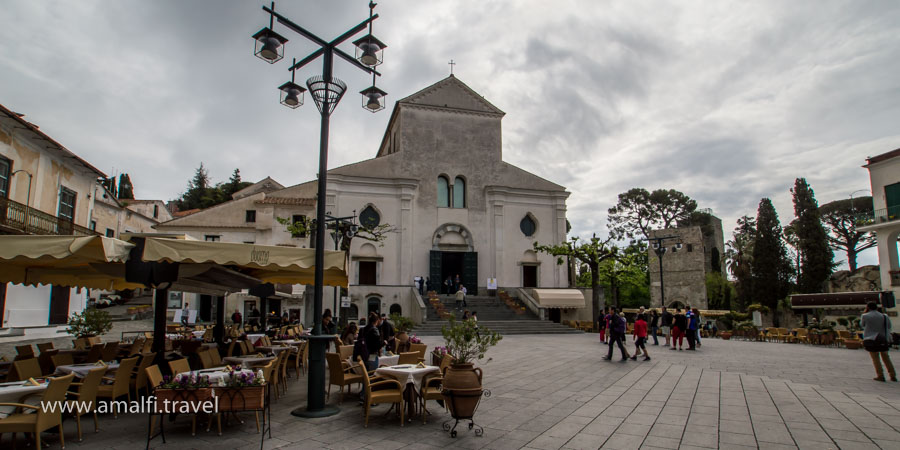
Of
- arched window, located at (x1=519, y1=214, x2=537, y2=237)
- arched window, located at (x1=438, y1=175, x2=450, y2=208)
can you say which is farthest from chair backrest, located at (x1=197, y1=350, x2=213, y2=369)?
arched window, located at (x1=519, y1=214, x2=537, y2=237)

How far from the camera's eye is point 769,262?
125 ft

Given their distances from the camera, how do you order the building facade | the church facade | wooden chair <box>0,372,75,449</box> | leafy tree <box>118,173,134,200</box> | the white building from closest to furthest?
wooden chair <box>0,372,75,449</box> < the white building < the church facade < the building facade < leafy tree <box>118,173,134,200</box>

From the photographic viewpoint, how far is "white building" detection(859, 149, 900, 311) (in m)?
25.7

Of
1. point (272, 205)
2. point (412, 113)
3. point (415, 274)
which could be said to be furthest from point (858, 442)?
point (272, 205)

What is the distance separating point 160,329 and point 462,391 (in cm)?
552

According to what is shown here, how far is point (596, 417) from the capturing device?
23.2 feet

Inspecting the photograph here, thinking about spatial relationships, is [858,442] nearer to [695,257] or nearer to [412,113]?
[412,113]

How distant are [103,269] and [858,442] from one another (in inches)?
405

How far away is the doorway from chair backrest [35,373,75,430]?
96.4 feet

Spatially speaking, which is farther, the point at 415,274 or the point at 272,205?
the point at 272,205

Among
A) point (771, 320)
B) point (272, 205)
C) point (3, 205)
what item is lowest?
point (771, 320)

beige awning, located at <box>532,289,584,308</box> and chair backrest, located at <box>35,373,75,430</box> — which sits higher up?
beige awning, located at <box>532,289,584,308</box>

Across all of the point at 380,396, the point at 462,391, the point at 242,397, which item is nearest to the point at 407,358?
the point at 380,396

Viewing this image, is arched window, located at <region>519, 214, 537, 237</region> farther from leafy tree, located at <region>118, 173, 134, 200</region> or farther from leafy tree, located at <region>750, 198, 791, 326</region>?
leafy tree, located at <region>118, 173, 134, 200</region>
